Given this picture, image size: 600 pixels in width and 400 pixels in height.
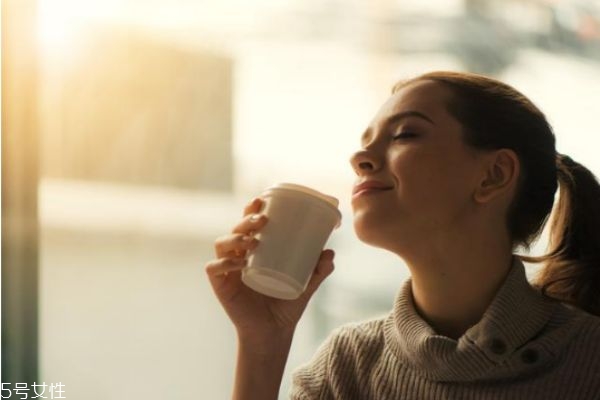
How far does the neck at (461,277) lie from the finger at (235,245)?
0.24 meters

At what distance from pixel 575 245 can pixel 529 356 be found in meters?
0.26

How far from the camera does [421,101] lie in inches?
51.2

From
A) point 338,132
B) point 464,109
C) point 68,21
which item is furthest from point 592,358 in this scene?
point 68,21

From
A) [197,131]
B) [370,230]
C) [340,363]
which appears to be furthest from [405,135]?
[197,131]

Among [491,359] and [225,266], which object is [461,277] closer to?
[491,359]

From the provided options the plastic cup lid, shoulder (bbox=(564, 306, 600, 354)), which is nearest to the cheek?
the plastic cup lid

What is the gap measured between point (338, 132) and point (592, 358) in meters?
0.67

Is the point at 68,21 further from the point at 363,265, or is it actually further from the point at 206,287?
the point at 363,265

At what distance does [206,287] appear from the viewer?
5.68ft

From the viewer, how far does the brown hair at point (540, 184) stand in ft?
4.28

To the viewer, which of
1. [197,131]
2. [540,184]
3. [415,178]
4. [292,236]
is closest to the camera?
[292,236]

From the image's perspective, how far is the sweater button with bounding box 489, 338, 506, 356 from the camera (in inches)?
47.3

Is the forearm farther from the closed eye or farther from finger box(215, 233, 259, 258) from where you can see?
the closed eye

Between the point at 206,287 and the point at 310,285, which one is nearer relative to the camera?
the point at 310,285
